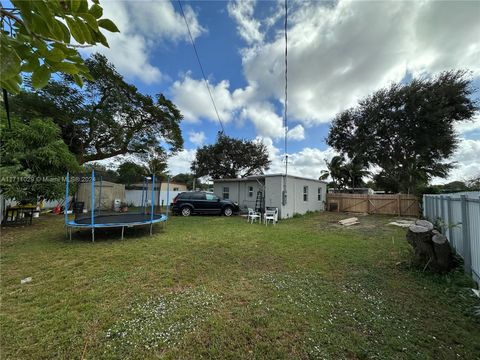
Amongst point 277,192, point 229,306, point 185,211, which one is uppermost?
point 277,192

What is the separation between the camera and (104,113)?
44.7 ft

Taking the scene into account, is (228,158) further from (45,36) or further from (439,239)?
(45,36)

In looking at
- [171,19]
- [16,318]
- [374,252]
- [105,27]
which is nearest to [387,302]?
[374,252]

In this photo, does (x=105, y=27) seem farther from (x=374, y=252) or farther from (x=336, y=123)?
(x=336, y=123)

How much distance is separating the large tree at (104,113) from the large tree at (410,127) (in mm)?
15852

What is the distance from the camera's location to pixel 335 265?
4711mm

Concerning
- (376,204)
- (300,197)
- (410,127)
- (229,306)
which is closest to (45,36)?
(229,306)

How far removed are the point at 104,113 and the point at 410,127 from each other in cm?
2227

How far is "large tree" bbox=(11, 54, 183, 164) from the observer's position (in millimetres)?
Answer: 12164

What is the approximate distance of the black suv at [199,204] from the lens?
13.1 meters

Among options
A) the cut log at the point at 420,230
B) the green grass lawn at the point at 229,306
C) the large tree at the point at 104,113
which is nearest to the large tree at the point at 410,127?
the green grass lawn at the point at 229,306

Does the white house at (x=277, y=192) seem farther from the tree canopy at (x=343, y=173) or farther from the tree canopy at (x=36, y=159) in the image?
the tree canopy at (x=36, y=159)

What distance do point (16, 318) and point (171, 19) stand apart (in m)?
7.69

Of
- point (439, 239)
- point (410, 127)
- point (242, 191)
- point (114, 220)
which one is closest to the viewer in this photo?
point (439, 239)
